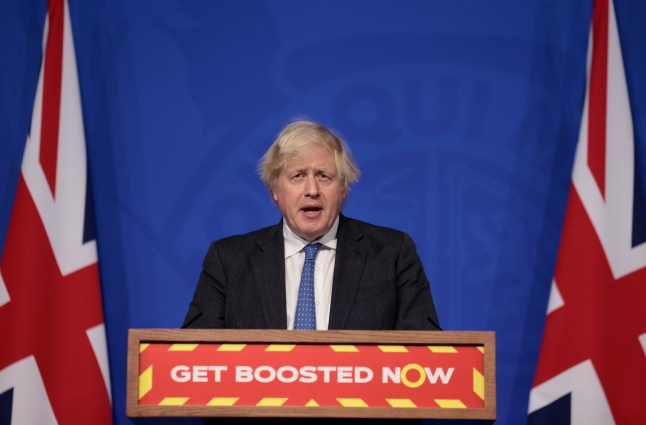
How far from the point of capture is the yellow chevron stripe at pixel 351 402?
1410 millimetres

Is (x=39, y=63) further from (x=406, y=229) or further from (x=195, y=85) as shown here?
(x=406, y=229)

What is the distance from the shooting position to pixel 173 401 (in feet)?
4.68

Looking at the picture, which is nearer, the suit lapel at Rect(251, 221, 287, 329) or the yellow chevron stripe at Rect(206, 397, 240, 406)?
the yellow chevron stripe at Rect(206, 397, 240, 406)

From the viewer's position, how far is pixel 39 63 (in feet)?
10.9

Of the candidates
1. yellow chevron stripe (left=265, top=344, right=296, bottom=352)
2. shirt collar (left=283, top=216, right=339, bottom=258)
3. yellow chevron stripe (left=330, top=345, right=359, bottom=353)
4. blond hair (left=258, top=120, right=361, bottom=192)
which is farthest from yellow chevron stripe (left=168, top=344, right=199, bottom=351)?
blond hair (left=258, top=120, right=361, bottom=192)

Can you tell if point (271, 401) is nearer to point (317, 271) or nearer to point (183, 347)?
point (183, 347)

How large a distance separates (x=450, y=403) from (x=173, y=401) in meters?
0.49

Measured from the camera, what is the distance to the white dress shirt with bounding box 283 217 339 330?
75.2 inches

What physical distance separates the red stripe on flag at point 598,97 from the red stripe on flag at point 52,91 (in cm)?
200

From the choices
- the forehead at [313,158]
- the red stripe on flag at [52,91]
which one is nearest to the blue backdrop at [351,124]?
the red stripe on flag at [52,91]

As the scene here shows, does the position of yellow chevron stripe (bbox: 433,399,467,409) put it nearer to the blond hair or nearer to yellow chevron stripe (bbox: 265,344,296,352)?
yellow chevron stripe (bbox: 265,344,296,352)

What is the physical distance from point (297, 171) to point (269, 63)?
1372mm

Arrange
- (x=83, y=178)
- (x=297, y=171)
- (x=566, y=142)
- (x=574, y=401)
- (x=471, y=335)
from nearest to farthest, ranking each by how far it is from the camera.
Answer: (x=471, y=335) → (x=297, y=171) → (x=574, y=401) → (x=83, y=178) → (x=566, y=142)

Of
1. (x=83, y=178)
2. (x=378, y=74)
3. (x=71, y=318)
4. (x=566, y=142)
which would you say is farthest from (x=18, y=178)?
(x=566, y=142)
